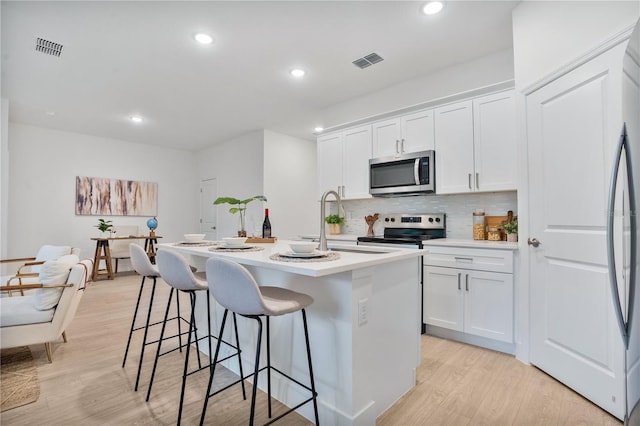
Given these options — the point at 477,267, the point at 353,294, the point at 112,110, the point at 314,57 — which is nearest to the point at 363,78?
the point at 314,57

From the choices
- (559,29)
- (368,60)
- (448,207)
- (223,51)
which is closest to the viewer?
(559,29)

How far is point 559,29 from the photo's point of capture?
2127 millimetres

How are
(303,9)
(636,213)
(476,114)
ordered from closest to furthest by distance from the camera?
(636,213) → (303,9) → (476,114)

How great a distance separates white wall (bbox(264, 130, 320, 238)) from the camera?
18.8ft

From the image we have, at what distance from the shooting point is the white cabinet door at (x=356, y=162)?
3.81 metres

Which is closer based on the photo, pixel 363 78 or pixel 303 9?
pixel 303 9

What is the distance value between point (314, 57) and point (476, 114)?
1681 mm

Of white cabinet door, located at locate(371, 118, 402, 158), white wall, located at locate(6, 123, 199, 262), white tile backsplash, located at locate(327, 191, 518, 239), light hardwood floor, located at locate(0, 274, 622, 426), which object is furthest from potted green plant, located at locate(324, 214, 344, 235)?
white wall, located at locate(6, 123, 199, 262)

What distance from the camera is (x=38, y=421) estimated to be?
169 cm

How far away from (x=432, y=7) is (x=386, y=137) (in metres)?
1.38

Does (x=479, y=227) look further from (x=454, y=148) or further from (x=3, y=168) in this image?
(x=3, y=168)

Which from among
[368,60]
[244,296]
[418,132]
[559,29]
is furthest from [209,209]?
[559,29]

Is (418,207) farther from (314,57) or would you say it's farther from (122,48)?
(122,48)

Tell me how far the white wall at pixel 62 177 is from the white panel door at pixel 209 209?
2.21 ft
